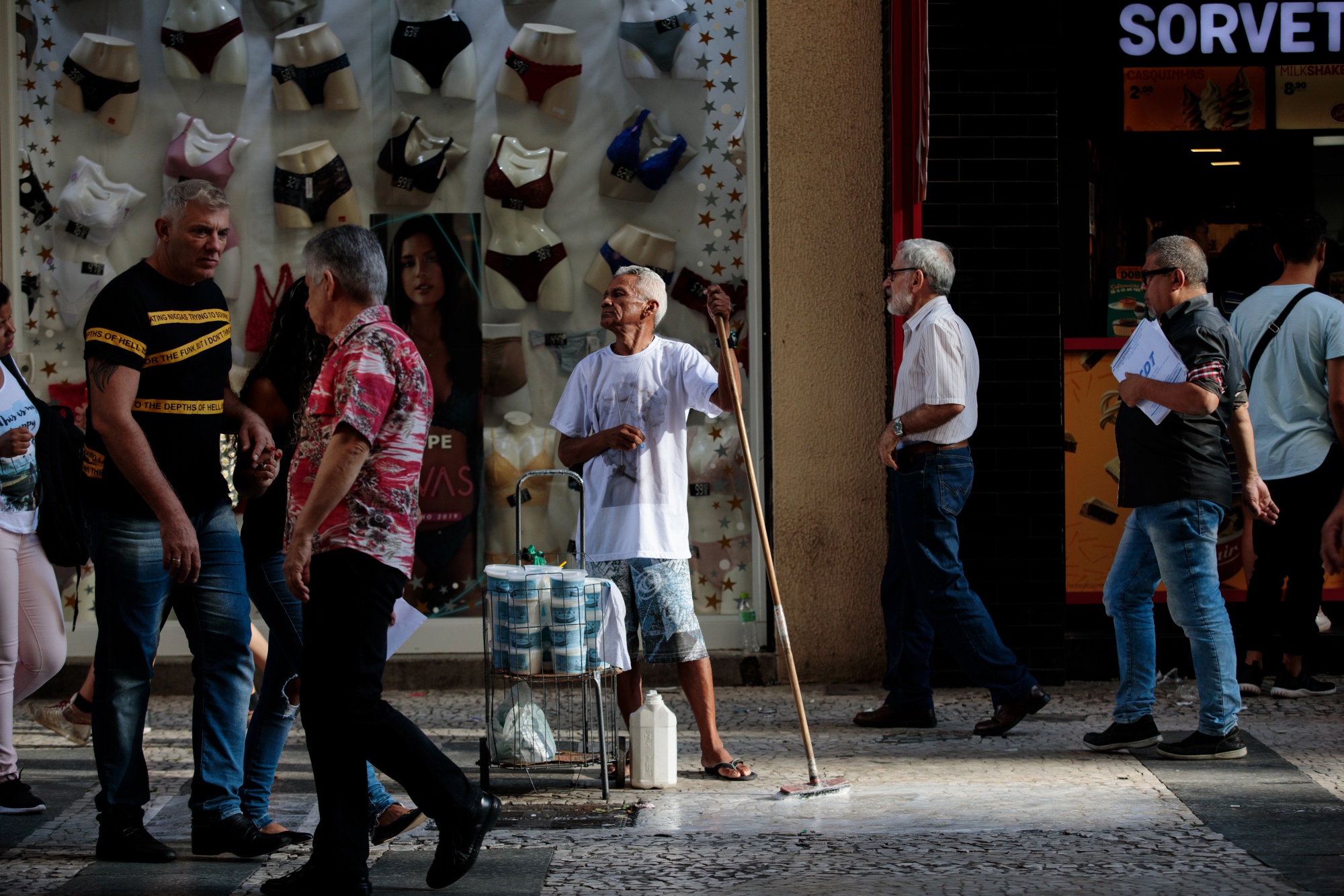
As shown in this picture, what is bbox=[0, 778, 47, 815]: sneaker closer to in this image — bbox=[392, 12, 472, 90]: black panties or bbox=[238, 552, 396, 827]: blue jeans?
bbox=[238, 552, 396, 827]: blue jeans

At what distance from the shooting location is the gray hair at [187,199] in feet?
15.2

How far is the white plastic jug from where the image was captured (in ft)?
18.1

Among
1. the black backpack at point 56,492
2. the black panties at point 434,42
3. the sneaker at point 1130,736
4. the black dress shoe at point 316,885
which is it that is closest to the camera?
the black dress shoe at point 316,885

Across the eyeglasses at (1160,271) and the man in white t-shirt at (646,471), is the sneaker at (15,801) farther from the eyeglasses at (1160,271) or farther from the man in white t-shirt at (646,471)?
the eyeglasses at (1160,271)

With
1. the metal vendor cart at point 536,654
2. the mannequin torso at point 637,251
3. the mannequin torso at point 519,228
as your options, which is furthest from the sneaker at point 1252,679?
the mannequin torso at point 519,228

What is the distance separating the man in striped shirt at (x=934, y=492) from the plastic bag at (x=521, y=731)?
1.77 metres

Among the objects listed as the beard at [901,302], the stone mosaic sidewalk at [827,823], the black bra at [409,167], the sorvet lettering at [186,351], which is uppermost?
the black bra at [409,167]

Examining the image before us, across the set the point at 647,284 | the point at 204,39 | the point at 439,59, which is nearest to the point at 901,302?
the point at 647,284

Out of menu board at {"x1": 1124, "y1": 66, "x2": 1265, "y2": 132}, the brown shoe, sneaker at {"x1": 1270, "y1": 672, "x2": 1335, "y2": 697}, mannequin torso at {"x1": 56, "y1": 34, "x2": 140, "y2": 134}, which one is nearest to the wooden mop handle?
the brown shoe

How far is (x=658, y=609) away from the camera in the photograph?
565cm

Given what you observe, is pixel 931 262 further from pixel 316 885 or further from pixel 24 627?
pixel 24 627

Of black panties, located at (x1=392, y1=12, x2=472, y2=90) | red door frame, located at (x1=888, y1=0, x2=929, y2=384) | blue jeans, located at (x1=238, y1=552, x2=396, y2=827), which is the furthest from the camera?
black panties, located at (x1=392, y1=12, x2=472, y2=90)

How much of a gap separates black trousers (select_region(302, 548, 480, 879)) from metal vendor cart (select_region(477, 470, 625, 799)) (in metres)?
1.14

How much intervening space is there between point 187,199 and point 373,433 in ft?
3.68
